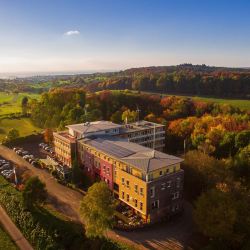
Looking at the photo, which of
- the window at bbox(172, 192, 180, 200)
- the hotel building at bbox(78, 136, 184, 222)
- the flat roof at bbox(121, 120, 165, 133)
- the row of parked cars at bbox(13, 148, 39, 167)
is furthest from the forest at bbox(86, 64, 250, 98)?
the window at bbox(172, 192, 180, 200)

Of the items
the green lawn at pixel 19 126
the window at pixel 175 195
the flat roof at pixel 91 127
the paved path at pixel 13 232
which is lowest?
the paved path at pixel 13 232

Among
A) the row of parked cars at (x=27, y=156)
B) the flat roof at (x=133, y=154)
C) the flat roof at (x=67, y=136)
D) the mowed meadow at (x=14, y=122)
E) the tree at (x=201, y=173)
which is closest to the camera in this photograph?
the flat roof at (x=133, y=154)

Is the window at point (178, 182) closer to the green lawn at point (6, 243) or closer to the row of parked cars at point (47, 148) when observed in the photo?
the green lawn at point (6, 243)

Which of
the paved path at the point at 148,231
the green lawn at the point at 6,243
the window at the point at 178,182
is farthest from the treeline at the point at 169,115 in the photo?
the green lawn at the point at 6,243

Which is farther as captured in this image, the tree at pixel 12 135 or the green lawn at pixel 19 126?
the green lawn at pixel 19 126

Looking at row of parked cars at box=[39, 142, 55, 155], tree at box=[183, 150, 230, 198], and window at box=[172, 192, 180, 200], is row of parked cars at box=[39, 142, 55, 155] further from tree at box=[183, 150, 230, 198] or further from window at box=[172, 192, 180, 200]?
window at box=[172, 192, 180, 200]

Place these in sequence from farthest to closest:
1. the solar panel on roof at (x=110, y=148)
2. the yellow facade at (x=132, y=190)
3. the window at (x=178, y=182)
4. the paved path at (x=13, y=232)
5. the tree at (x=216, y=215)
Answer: the solar panel on roof at (x=110, y=148), the window at (x=178, y=182), the yellow facade at (x=132, y=190), the paved path at (x=13, y=232), the tree at (x=216, y=215)
